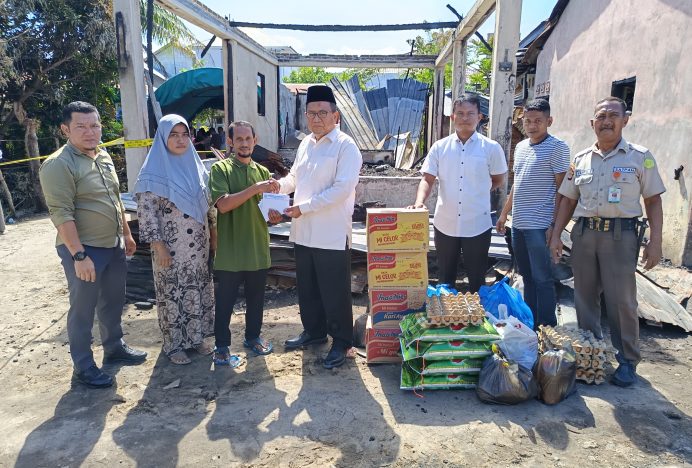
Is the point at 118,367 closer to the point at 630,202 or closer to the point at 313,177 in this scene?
the point at 313,177

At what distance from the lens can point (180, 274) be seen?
11.3ft

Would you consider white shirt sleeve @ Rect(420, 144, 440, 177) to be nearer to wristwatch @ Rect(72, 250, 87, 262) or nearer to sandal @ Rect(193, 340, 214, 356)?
sandal @ Rect(193, 340, 214, 356)

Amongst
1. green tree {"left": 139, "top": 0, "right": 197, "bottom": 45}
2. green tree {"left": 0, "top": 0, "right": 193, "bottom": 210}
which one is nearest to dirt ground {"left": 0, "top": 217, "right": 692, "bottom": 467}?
green tree {"left": 0, "top": 0, "right": 193, "bottom": 210}

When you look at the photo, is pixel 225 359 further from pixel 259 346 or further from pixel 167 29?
pixel 167 29

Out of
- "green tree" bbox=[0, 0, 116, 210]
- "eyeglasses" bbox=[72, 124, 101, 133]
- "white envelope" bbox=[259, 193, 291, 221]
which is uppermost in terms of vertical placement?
"green tree" bbox=[0, 0, 116, 210]

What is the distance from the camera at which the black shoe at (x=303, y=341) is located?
152 inches

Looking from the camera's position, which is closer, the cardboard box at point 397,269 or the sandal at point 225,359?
the cardboard box at point 397,269

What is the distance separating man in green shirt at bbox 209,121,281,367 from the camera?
10.9ft

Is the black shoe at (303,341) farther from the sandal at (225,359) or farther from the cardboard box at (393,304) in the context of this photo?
the cardboard box at (393,304)

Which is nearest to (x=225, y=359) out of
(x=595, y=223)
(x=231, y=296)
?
(x=231, y=296)

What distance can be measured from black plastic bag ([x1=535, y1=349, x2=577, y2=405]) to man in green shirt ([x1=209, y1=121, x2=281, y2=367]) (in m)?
2.12

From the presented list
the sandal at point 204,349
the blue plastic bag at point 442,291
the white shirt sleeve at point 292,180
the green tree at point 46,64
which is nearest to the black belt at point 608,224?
the blue plastic bag at point 442,291

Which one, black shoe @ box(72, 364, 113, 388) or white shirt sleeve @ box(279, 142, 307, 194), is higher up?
white shirt sleeve @ box(279, 142, 307, 194)

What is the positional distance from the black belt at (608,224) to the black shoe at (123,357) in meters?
Answer: 3.60
